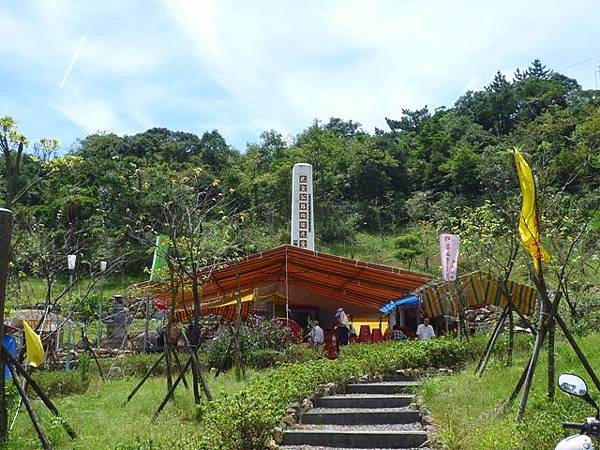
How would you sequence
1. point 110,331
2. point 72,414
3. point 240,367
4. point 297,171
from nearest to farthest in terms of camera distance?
point 72,414, point 240,367, point 297,171, point 110,331

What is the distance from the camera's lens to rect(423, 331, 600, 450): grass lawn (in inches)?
200

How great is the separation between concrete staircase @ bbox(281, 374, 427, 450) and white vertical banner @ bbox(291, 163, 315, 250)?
1154cm

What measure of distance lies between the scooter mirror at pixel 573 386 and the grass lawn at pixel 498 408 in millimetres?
1899

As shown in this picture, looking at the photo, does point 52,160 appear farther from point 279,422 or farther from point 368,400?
point 368,400

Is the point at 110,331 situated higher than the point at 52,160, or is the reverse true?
the point at 52,160

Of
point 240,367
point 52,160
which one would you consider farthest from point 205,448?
point 52,160

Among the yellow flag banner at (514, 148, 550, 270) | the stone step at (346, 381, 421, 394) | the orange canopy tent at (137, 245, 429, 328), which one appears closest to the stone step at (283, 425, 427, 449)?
the yellow flag banner at (514, 148, 550, 270)

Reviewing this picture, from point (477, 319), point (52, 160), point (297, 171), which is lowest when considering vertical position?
point (477, 319)

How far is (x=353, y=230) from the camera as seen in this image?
3791cm

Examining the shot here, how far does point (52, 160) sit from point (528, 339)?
345 inches

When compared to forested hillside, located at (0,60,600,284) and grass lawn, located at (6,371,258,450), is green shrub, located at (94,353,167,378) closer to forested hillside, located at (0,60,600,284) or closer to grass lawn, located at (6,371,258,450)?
grass lawn, located at (6,371,258,450)

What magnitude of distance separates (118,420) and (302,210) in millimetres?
14537

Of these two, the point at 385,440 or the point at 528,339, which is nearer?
the point at 385,440

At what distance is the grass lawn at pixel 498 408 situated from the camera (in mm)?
5084
